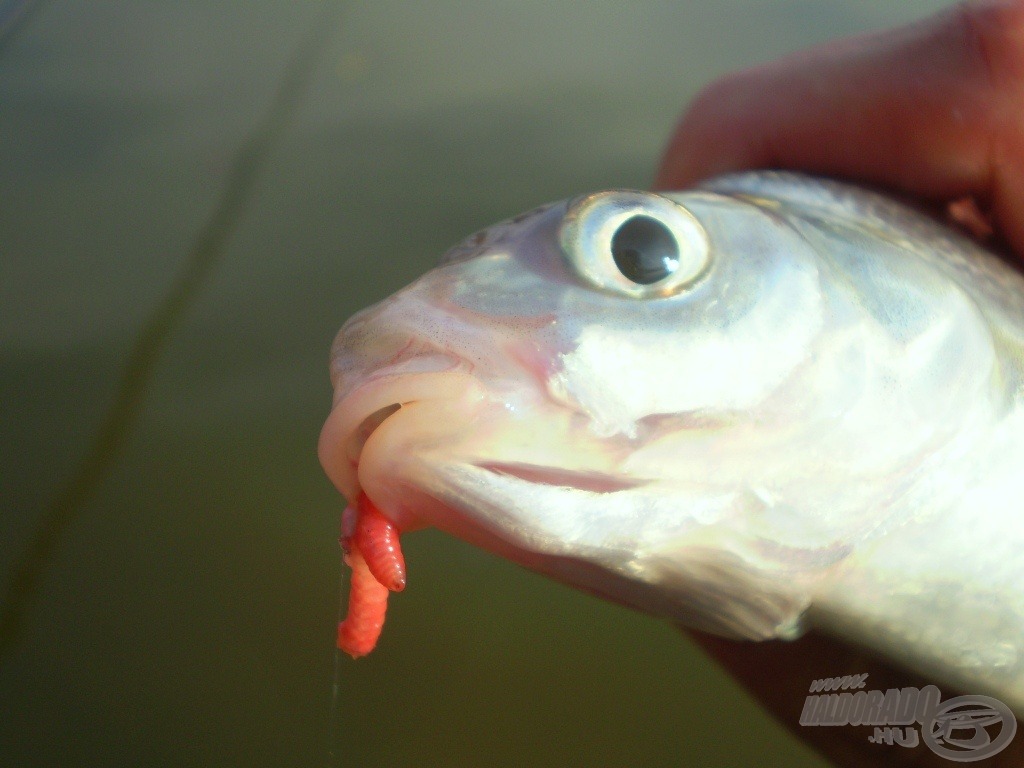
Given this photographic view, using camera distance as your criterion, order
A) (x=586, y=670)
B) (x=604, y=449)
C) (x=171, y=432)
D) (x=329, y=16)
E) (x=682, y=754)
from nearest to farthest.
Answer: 1. (x=604, y=449)
2. (x=682, y=754)
3. (x=586, y=670)
4. (x=171, y=432)
5. (x=329, y=16)

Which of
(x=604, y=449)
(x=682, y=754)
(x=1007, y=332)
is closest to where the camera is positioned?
(x=604, y=449)

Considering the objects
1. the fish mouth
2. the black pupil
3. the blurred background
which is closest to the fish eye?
the black pupil

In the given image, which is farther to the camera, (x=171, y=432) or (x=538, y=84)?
(x=538, y=84)

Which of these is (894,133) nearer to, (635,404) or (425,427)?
(635,404)

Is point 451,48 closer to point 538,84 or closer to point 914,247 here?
point 538,84

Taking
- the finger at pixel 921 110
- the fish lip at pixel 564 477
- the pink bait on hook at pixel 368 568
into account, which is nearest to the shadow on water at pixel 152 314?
→ the pink bait on hook at pixel 368 568

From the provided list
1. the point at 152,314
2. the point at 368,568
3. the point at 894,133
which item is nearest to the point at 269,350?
the point at 152,314

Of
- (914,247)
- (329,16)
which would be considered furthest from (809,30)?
(914,247)
